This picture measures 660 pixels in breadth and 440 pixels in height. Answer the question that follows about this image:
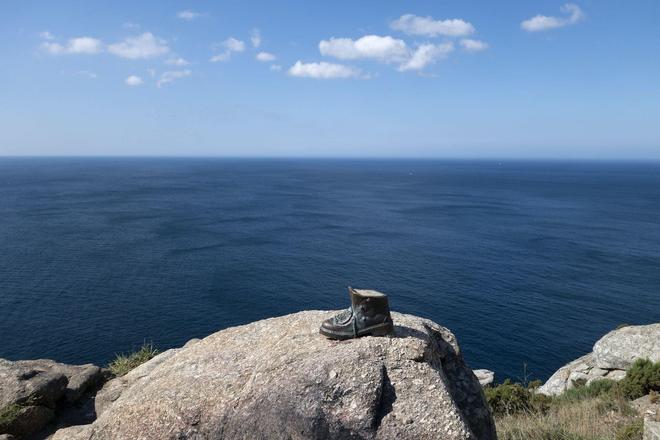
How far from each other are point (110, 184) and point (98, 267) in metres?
134

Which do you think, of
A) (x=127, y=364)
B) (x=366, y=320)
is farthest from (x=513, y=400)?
(x=127, y=364)

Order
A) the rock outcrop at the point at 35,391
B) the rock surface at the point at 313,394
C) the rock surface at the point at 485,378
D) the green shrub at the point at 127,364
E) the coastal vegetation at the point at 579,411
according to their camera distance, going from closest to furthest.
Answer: the rock surface at the point at 313,394 < the coastal vegetation at the point at 579,411 < the rock outcrop at the point at 35,391 < the green shrub at the point at 127,364 < the rock surface at the point at 485,378

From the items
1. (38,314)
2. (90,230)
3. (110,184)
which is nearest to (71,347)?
(38,314)

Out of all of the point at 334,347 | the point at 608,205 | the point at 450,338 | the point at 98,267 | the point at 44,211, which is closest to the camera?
the point at 334,347

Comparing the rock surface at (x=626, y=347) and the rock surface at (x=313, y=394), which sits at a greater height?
the rock surface at (x=313, y=394)

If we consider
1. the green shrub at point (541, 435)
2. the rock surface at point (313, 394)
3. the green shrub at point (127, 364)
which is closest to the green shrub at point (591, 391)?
the green shrub at point (541, 435)

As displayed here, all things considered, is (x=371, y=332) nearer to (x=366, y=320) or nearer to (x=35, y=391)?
(x=366, y=320)

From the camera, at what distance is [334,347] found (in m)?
10.2

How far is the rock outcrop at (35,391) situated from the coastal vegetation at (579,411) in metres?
12.7

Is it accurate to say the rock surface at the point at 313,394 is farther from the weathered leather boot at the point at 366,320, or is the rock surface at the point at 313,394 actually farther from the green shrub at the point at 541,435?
the green shrub at the point at 541,435

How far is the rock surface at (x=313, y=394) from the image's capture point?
891 centimetres

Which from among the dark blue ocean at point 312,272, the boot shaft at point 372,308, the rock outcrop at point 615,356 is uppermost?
the boot shaft at point 372,308

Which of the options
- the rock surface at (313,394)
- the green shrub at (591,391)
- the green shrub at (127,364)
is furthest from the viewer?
the green shrub at (591,391)

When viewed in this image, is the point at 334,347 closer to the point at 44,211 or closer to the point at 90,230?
the point at 90,230
